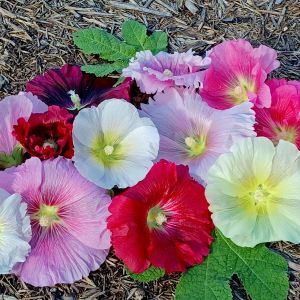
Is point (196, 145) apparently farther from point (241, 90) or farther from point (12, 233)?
point (12, 233)

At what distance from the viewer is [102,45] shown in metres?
2.08

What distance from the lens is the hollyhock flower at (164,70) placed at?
1.88 metres

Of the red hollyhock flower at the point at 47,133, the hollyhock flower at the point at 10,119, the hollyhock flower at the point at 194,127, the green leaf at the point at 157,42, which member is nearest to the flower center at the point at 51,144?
the red hollyhock flower at the point at 47,133

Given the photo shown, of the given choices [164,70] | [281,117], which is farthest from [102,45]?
[281,117]

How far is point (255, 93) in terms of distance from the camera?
6.19ft

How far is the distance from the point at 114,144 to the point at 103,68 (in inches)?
10.9

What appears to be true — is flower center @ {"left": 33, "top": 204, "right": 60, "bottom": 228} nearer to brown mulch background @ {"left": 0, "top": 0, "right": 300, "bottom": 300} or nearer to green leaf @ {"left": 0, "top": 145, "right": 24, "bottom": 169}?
green leaf @ {"left": 0, "top": 145, "right": 24, "bottom": 169}

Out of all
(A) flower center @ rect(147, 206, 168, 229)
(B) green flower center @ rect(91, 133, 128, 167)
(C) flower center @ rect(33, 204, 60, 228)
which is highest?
(B) green flower center @ rect(91, 133, 128, 167)

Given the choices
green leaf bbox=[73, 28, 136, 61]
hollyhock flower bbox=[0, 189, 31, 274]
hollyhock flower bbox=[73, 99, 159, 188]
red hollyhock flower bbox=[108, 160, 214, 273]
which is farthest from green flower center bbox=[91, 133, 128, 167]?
green leaf bbox=[73, 28, 136, 61]

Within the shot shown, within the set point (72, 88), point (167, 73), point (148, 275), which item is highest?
point (167, 73)

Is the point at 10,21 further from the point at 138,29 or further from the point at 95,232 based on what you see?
the point at 95,232

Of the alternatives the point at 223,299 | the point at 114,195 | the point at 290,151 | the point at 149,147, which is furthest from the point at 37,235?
the point at 290,151

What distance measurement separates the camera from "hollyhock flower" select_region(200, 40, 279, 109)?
6.28ft

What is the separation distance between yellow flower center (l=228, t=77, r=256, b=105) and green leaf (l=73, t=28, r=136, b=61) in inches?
11.8
